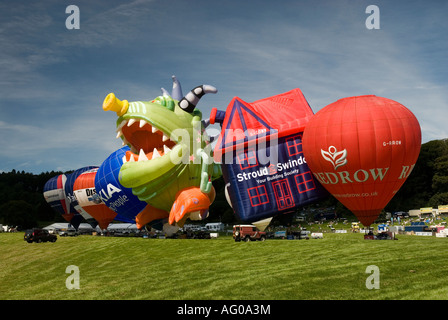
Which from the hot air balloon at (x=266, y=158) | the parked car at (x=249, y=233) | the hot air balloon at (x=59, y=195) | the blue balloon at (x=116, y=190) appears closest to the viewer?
the hot air balloon at (x=266, y=158)

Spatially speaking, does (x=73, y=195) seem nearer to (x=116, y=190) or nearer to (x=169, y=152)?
(x=116, y=190)

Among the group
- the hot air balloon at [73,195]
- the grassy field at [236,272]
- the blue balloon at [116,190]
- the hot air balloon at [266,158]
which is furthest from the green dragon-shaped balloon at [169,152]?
the hot air balloon at [73,195]

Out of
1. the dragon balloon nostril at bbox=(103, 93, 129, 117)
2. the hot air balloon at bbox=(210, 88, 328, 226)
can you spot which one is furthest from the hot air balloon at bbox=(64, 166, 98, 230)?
the dragon balloon nostril at bbox=(103, 93, 129, 117)

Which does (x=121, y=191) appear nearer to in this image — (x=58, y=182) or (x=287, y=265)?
(x=287, y=265)

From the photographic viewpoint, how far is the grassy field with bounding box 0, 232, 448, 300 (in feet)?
40.3

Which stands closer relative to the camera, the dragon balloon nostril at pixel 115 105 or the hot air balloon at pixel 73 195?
the dragon balloon nostril at pixel 115 105

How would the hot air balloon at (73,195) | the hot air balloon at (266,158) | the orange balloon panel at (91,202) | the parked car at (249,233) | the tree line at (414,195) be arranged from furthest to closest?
1. the tree line at (414,195)
2. the hot air balloon at (73,195)
3. the orange balloon panel at (91,202)
4. the parked car at (249,233)
5. the hot air balloon at (266,158)

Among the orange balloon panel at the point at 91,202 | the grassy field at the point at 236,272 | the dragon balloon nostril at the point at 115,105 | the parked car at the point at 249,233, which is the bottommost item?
the grassy field at the point at 236,272

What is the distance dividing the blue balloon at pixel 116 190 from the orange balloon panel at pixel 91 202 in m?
8.62

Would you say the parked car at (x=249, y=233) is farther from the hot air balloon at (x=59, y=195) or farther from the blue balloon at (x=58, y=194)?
the blue balloon at (x=58, y=194)

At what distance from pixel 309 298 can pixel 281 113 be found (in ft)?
38.3

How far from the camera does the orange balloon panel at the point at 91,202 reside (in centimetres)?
3700

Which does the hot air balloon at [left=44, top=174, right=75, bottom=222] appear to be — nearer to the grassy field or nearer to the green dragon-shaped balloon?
the grassy field

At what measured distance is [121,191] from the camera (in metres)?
26.6
